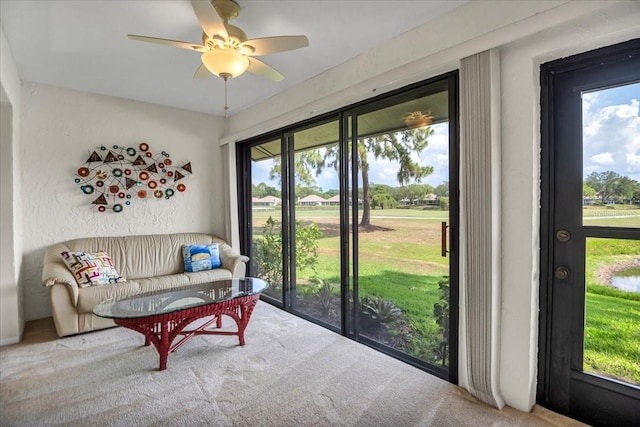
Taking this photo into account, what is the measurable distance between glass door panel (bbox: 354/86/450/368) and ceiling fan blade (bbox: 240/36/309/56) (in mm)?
971

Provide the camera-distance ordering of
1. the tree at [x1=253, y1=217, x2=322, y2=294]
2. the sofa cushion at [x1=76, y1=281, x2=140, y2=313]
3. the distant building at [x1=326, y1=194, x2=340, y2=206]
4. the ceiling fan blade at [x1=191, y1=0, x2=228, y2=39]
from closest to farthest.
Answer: the ceiling fan blade at [x1=191, y1=0, x2=228, y2=39]
the sofa cushion at [x1=76, y1=281, x2=140, y2=313]
the distant building at [x1=326, y1=194, x2=340, y2=206]
the tree at [x1=253, y1=217, x2=322, y2=294]

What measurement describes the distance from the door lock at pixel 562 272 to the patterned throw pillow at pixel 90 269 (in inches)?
146

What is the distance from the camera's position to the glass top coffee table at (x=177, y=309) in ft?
7.33

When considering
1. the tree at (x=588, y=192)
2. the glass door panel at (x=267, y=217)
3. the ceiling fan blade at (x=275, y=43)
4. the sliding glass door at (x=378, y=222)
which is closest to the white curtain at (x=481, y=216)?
the sliding glass door at (x=378, y=222)

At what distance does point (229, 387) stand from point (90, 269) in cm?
204

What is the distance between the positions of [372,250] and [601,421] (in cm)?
170

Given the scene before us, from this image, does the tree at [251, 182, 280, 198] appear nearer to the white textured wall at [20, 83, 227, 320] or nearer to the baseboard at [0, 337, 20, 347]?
the white textured wall at [20, 83, 227, 320]

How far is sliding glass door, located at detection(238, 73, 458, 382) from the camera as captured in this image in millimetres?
2258

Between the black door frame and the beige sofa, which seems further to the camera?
the beige sofa

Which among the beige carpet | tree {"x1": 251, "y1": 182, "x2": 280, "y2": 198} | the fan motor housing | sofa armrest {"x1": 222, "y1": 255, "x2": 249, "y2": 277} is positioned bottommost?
the beige carpet

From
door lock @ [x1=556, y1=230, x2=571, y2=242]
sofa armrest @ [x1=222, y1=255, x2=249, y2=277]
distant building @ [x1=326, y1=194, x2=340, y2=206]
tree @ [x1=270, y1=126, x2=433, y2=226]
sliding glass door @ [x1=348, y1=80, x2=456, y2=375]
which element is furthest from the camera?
sofa armrest @ [x1=222, y1=255, x2=249, y2=277]

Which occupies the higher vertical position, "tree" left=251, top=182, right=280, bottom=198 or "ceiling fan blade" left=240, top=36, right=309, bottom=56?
"ceiling fan blade" left=240, top=36, right=309, bottom=56

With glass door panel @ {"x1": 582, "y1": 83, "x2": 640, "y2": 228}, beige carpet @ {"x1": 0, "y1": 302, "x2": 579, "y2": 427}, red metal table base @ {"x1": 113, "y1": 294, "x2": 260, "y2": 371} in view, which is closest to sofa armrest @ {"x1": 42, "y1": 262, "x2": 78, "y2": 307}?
beige carpet @ {"x1": 0, "y1": 302, "x2": 579, "y2": 427}

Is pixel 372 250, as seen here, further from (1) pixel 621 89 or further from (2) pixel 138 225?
(2) pixel 138 225
